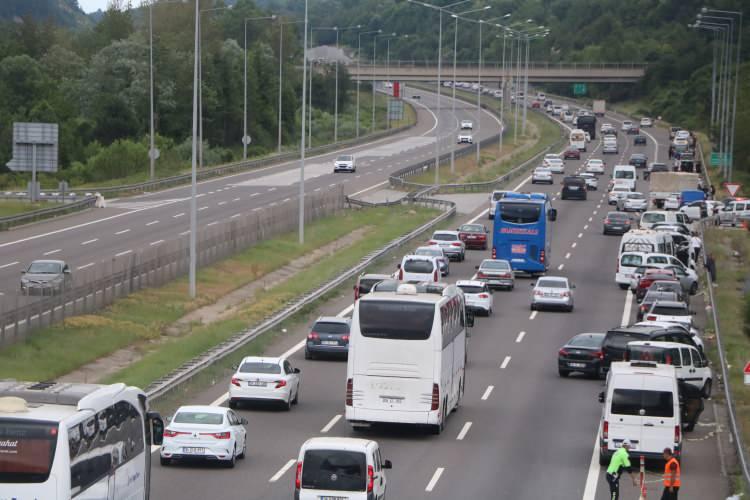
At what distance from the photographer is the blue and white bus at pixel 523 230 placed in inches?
2477

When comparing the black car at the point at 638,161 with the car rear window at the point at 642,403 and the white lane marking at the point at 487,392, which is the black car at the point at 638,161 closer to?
the white lane marking at the point at 487,392

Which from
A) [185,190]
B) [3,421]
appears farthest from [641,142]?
[3,421]

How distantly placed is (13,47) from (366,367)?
471ft

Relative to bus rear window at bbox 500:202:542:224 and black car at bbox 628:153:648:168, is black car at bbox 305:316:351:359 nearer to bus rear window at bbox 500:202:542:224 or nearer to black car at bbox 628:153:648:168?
bus rear window at bbox 500:202:542:224

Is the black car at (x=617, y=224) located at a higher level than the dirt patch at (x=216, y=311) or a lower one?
higher

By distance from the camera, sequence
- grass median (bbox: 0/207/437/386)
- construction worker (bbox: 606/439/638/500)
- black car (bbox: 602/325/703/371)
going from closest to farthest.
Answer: construction worker (bbox: 606/439/638/500) → black car (bbox: 602/325/703/371) → grass median (bbox: 0/207/437/386)

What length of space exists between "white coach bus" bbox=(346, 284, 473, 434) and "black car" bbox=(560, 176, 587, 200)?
6530 cm

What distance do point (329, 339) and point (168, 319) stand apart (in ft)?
36.5

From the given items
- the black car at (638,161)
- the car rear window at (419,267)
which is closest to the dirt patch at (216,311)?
the car rear window at (419,267)

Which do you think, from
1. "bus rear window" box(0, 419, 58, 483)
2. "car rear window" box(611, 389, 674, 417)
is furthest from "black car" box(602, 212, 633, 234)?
"bus rear window" box(0, 419, 58, 483)

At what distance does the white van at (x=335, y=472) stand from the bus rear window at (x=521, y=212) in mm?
39733

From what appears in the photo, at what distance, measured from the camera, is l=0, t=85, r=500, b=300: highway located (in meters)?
64.2

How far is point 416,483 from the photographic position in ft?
94.6

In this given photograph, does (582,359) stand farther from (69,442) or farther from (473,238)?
(473,238)
